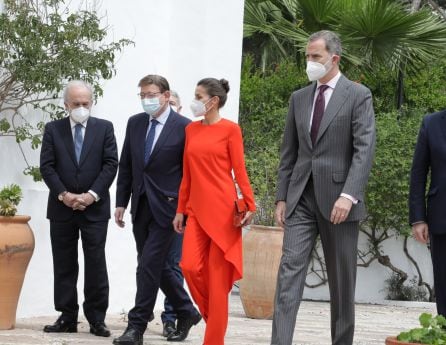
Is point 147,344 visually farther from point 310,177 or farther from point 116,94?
point 116,94

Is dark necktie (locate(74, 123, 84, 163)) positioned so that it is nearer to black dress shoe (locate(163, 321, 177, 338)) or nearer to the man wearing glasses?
the man wearing glasses

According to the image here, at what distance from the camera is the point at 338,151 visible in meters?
6.22

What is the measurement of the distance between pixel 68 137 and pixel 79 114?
0.25 meters

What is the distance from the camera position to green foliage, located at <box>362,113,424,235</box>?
46.7ft

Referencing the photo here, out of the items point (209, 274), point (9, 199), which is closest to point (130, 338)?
point (209, 274)

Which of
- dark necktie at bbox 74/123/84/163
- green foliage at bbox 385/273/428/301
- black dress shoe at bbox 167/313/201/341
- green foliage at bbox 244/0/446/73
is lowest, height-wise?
green foliage at bbox 385/273/428/301

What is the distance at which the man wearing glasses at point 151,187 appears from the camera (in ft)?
24.5

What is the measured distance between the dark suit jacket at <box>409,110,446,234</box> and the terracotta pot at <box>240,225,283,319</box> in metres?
3.97

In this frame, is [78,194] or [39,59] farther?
[39,59]

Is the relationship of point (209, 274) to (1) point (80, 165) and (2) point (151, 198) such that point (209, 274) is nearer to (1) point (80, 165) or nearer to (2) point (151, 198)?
(2) point (151, 198)

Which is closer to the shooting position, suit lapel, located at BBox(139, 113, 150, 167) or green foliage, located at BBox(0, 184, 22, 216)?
suit lapel, located at BBox(139, 113, 150, 167)

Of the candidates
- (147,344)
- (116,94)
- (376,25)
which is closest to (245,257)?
(116,94)

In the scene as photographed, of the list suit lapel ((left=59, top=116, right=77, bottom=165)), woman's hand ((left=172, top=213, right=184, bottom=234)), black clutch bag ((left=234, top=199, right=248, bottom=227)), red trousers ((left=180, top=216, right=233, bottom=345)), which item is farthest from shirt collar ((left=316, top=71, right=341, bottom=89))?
suit lapel ((left=59, top=116, right=77, bottom=165))

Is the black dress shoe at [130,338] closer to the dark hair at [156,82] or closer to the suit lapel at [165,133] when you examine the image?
the suit lapel at [165,133]
